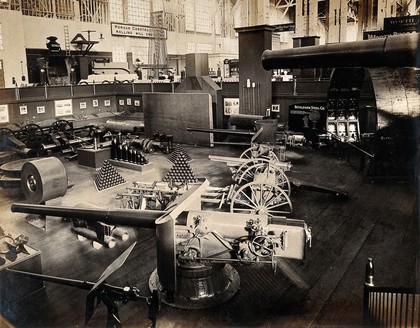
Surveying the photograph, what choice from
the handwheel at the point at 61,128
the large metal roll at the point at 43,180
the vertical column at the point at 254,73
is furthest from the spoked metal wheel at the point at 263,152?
the handwheel at the point at 61,128

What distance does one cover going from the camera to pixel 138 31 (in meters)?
22.4

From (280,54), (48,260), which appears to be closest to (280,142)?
(48,260)

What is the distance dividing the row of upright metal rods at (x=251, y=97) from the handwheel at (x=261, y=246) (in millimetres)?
7532

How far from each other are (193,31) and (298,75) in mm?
15218

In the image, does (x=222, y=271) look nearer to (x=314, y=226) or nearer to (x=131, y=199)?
(x=314, y=226)

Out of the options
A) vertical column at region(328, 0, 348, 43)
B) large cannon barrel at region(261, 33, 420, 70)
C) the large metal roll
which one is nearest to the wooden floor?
the large metal roll

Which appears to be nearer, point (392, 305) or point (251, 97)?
point (392, 305)

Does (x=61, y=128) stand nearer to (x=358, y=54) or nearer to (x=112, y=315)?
(x=112, y=315)

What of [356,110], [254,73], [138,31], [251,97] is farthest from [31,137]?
[138,31]

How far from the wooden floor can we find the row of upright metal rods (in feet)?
13.5

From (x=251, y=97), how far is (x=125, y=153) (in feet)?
12.4

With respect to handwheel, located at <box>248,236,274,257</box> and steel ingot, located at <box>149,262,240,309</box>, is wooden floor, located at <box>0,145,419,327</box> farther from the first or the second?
handwheel, located at <box>248,236,274,257</box>

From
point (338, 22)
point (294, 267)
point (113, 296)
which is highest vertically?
point (338, 22)

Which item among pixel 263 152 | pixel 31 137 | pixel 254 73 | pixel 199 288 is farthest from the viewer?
pixel 254 73
